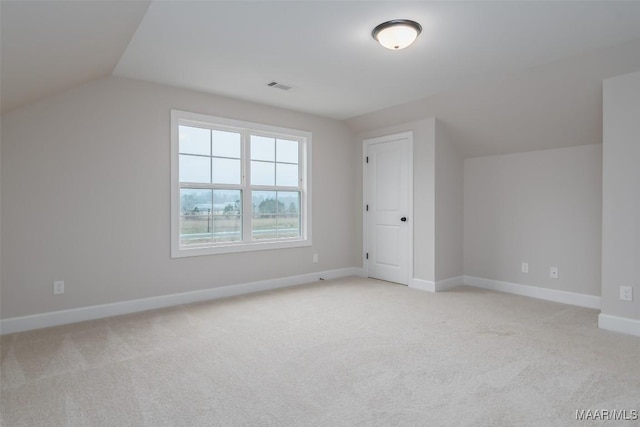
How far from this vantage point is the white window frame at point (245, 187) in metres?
4.04

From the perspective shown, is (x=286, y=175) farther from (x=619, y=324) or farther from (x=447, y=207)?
(x=619, y=324)

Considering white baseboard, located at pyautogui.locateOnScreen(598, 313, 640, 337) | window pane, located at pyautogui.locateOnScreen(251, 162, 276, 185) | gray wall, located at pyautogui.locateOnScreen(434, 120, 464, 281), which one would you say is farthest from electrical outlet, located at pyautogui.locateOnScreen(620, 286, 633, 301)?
window pane, located at pyautogui.locateOnScreen(251, 162, 276, 185)

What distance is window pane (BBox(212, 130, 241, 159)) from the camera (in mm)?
4430

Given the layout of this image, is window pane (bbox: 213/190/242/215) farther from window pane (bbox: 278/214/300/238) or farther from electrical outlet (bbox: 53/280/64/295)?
electrical outlet (bbox: 53/280/64/295)

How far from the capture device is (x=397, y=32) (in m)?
2.62

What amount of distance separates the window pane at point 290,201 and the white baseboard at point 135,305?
92 cm

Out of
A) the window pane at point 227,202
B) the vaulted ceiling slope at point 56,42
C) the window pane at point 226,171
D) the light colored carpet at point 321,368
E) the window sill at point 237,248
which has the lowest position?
the light colored carpet at point 321,368

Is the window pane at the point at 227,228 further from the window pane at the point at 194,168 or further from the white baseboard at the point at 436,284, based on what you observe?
the white baseboard at the point at 436,284

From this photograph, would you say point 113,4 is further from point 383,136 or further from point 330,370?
point 383,136

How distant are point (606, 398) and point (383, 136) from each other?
12.9 feet

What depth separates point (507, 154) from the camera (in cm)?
467

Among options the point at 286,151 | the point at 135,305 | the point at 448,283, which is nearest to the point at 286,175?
the point at 286,151

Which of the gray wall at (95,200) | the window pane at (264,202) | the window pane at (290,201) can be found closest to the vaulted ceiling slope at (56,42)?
Result: the gray wall at (95,200)

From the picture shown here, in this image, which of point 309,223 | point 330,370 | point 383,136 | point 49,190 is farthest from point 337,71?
point 49,190
